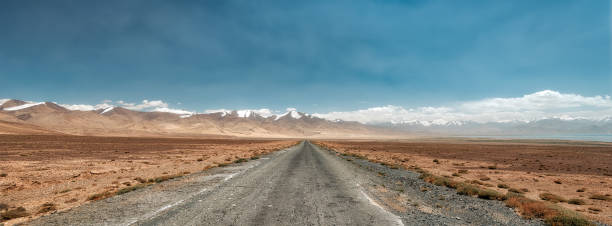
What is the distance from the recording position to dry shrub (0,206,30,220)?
322 inches

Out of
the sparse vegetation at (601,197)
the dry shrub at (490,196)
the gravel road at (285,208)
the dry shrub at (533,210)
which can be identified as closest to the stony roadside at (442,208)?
the gravel road at (285,208)

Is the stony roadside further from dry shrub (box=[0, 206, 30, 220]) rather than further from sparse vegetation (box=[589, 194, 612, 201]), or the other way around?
dry shrub (box=[0, 206, 30, 220])

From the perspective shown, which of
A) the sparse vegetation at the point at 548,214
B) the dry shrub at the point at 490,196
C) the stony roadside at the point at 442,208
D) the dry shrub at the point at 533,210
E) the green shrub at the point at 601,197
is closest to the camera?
the sparse vegetation at the point at 548,214

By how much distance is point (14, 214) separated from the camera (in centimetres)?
834

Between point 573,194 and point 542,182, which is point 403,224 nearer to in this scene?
point 573,194

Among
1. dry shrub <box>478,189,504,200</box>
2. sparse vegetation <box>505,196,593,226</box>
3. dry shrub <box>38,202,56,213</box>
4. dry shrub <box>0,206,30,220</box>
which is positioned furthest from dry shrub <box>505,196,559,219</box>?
dry shrub <box>0,206,30,220</box>

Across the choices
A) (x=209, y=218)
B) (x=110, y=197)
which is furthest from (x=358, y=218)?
(x=110, y=197)

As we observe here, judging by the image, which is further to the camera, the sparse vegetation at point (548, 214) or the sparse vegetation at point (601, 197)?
the sparse vegetation at point (601, 197)

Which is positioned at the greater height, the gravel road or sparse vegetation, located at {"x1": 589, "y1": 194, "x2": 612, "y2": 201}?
the gravel road

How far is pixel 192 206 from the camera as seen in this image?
8.97 meters

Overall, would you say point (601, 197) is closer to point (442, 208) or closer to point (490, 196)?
point (490, 196)

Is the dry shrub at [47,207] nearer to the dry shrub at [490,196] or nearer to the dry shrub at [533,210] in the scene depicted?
the dry shrub at [533,210]

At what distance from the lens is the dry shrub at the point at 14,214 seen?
8180 millimetres

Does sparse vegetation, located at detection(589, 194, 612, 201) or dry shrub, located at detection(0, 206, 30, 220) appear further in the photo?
sparse vegetation, located at detection(589, 194, 612, 201)
